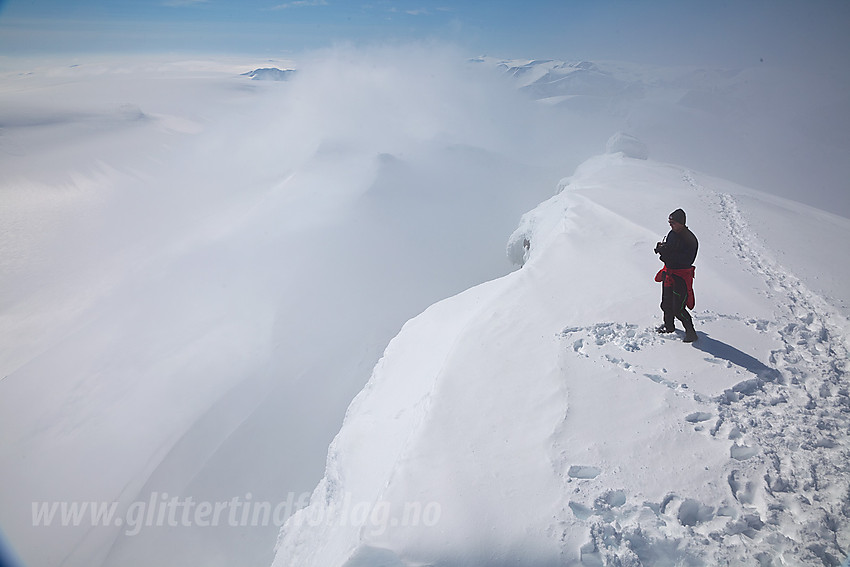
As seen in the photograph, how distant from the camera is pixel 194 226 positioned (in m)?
21.5

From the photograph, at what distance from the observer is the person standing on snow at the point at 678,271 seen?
414cm

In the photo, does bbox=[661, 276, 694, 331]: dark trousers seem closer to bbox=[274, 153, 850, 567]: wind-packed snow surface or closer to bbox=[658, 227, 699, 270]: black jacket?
bbox=[658, 227, 699, 270]: black jacket

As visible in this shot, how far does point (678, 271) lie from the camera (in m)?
4.29

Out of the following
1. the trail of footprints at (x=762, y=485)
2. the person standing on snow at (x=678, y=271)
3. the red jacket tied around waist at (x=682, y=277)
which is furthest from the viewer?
the red jacket tied around waist at (x=682, y=277)

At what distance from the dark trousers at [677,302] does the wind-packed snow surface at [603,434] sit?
0.30 metres

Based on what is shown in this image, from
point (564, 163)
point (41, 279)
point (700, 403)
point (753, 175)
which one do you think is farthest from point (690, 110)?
point (41, 279)

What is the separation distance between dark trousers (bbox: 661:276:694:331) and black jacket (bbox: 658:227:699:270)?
0.64ft

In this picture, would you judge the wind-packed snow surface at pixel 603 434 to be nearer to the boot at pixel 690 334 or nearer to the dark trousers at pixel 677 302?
the boot at pixel 690 334

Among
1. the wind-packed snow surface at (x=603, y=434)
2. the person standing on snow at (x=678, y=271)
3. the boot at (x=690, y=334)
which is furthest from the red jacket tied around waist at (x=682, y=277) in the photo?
the wind-packed snow surface at (x=603, y=434)

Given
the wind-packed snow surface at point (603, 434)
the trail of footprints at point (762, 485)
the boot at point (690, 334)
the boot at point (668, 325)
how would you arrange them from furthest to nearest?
1. the boot at point (668, 325)
2. the boot at point (690, 334)
3. the wind-packed snow surface at point (603, 434)
4. the trail of footprints at point (762, 485)

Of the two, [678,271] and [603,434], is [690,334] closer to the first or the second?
[678,271]

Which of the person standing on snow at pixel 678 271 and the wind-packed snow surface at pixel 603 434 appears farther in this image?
the person standing on snow at pixel 678 271

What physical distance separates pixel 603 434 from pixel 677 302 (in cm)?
190

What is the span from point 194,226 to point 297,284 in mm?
11092
